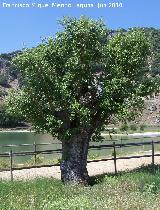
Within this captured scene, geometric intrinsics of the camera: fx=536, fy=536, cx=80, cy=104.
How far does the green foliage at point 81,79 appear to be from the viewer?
1878 cm

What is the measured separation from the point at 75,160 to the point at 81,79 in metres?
2.93

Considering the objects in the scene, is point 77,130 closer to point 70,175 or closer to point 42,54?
point 70,175

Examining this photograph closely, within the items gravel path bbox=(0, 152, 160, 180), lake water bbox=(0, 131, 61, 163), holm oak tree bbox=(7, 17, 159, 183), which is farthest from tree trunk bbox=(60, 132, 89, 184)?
lake water bbox=(0, 131, 61, 163)

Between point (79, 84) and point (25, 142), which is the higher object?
point (79, 84)

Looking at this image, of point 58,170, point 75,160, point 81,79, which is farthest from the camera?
point 58,170

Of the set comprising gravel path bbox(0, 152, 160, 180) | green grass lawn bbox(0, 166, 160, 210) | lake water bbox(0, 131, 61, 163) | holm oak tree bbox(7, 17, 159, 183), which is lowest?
lake water bbox(0, 131, 61, 163)

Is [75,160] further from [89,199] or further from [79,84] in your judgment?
[89,199]

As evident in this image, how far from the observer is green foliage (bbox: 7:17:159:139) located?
18.8m

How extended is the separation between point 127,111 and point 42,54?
11.8 ft

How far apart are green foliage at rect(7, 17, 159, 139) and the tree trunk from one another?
425 mm

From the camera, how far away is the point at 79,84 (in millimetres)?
19078

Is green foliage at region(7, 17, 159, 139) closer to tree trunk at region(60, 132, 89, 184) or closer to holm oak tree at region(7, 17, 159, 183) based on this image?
holm oak tree at region(7, 17, 159, 183)

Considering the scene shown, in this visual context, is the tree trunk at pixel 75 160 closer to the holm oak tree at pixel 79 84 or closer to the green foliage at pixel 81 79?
the holm oak tree at pixel 79 84

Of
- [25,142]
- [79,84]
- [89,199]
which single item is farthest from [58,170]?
[25,142]
